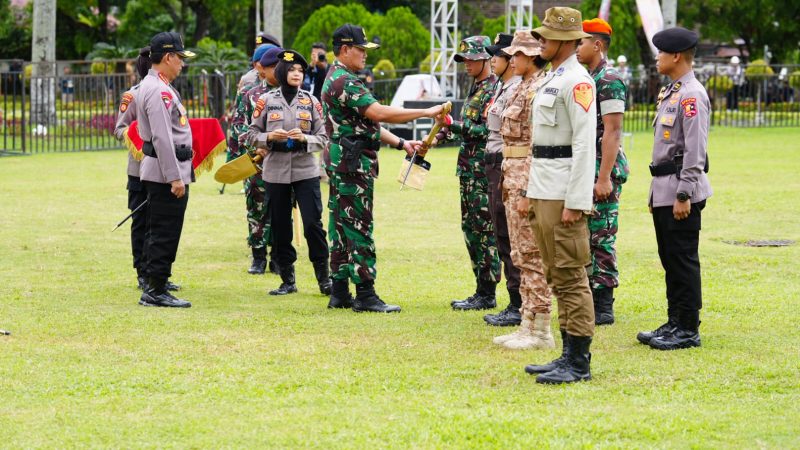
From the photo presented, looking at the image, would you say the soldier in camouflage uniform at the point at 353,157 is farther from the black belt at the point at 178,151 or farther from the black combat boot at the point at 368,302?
the black belt at the point at 178,151

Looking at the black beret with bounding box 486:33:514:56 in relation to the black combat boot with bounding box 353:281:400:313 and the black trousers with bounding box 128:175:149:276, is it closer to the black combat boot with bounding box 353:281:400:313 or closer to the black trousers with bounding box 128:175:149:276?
the black combat boot with bounding box 353:281:400:313

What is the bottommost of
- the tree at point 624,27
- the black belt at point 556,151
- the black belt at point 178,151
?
the black belt at point 178,151

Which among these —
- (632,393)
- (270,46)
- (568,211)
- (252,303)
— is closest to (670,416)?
(632,393)

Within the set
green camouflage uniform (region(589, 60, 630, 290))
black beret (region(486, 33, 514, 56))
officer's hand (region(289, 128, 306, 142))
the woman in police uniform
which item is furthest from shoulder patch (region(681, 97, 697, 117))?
officer's hand (region(289, 128, 306, 142))

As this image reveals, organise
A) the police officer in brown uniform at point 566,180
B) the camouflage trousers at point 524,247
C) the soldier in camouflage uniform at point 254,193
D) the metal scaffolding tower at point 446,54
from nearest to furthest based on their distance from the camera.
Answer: the police officer in brown uniform at point 566,180
the camouflage trousers at point 524,247
the soldier in camouflage uniform at point 254,193
the metal scaffolding tower at point 446,54

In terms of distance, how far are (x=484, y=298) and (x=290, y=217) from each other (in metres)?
1.76

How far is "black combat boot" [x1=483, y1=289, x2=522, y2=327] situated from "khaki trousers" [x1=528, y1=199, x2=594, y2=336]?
1.67m

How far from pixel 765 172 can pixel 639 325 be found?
11.7 m

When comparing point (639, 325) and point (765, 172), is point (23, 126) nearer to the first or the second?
point (765, 172)

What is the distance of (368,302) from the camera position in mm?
8648

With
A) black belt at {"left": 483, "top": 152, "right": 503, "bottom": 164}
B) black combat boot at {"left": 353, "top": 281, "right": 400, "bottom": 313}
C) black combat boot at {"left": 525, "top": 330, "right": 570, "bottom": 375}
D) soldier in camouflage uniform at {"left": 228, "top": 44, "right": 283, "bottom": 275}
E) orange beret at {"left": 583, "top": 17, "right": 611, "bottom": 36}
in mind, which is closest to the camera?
black combat boot at {"left": 525, "top": 330, "right": 570, "bottom": 375}

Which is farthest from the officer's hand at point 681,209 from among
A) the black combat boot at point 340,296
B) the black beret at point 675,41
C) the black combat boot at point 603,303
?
the black combat boot at point 340,296

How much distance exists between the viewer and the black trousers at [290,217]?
30.4 ft

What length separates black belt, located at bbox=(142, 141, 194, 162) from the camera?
8711 millimetres
